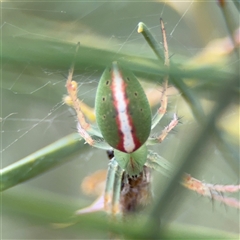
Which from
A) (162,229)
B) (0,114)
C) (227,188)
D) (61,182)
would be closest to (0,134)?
(0,114)

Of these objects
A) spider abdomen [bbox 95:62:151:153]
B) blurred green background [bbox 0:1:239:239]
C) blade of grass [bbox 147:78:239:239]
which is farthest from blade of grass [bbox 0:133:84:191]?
blade of grass [bbox 147:78:239:239]

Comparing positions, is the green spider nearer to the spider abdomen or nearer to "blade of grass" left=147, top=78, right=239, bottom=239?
the spider abdomen

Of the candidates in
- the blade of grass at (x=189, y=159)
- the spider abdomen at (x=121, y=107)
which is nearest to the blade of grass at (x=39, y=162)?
the spider abdomen at (x=121, y=107)

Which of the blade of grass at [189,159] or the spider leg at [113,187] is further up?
the spider leg at [113,187]

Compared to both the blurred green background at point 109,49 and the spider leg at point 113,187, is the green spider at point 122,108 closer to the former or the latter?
the blurred green background at point 109,49

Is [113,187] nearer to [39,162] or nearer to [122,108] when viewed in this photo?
[39,162]

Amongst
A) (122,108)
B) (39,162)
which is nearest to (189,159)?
(122,108)
